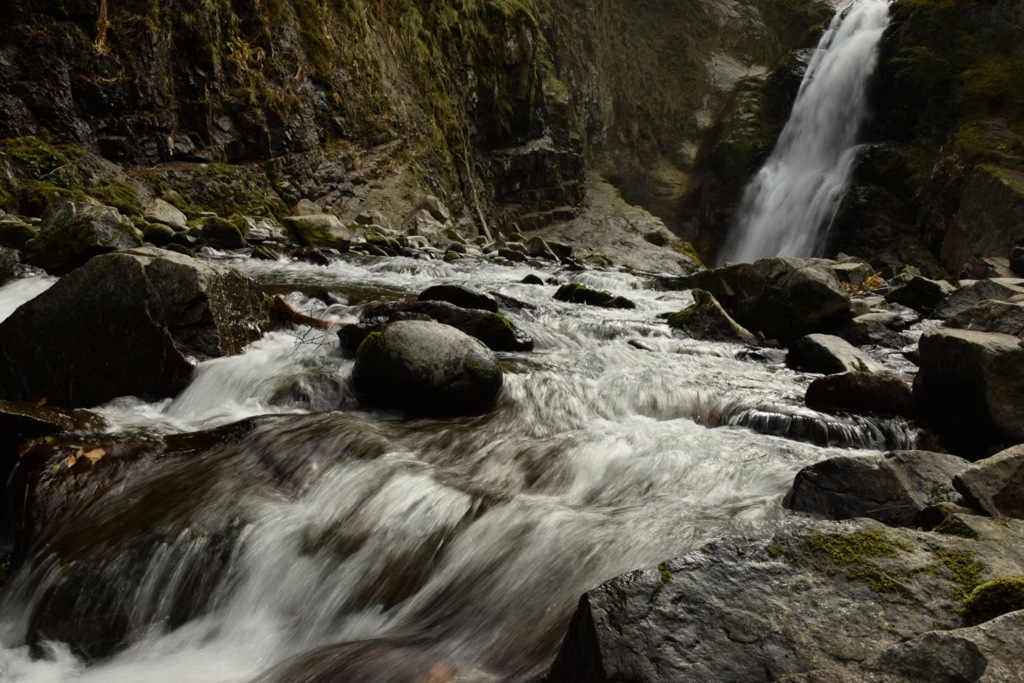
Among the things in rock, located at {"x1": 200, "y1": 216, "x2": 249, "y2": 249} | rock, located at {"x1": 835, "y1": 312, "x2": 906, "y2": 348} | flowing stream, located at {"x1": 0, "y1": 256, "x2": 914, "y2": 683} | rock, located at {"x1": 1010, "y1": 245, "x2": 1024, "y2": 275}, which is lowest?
rock, located at {"x1": 1010, "y1": 245, "x2": 1024, "y2": 275}

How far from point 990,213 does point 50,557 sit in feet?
96.6

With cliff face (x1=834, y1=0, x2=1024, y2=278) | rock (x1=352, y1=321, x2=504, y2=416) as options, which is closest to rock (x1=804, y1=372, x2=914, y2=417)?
rock (x1=352, y1=321, x2=504, y2=416)

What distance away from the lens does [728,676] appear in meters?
1.59

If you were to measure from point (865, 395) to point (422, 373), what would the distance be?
151 inches

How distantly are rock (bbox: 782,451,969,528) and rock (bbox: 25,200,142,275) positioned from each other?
8.88 meters

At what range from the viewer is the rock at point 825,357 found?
7.35 m

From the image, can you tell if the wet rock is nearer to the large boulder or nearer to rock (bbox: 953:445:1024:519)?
the large boulder

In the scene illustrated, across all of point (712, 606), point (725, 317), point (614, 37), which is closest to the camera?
point (712, 606)

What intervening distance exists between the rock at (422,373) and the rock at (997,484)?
347 centimetres

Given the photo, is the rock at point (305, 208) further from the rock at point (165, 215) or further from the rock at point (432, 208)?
the rock at point (432, 208)

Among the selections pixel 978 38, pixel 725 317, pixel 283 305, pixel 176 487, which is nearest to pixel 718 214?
pixel 978 38

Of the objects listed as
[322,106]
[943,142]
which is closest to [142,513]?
[322,106]

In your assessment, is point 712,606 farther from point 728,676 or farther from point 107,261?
point 107,261

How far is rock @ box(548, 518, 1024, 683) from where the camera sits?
162cm
